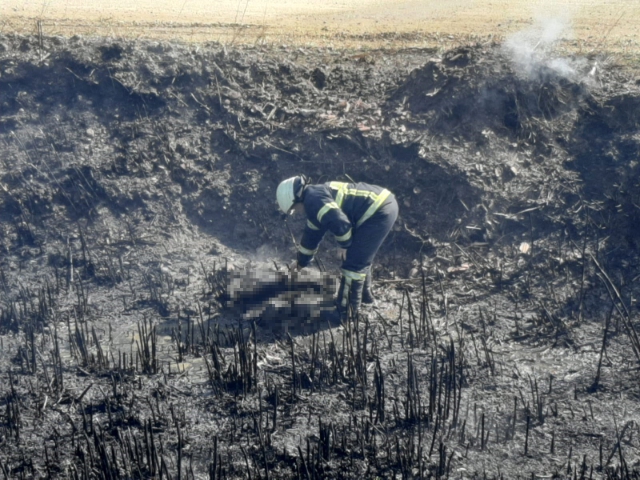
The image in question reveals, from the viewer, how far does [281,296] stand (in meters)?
9.79

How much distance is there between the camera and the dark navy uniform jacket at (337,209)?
938 cm

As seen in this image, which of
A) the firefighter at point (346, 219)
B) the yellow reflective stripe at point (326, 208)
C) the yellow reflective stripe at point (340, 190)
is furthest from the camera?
the yellow reflective stripe at point (340, 190)

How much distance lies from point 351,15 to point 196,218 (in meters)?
11.4

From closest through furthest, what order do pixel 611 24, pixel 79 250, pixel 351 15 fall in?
pixel 79 250 → pixel 611 24 → pixel 351 15

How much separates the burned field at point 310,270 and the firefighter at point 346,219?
16.1 inches

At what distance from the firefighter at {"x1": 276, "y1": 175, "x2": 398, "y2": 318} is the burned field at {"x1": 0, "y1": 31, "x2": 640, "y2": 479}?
409 millimetres

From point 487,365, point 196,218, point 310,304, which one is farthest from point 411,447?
point 196,218

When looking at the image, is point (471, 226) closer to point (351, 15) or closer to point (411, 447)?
point (411, 447)

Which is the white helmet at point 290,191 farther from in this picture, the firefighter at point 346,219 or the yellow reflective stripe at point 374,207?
the yellow reflective stripe at point 374,207

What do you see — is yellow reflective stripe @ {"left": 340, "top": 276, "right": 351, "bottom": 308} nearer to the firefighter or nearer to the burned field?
the firefighter

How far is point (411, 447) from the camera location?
6945mm

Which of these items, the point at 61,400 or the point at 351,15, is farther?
the point at 351,15

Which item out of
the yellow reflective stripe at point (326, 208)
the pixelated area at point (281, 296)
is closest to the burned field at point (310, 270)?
the pixelated area at point (281, 296)

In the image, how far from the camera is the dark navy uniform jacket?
938 centimetres
